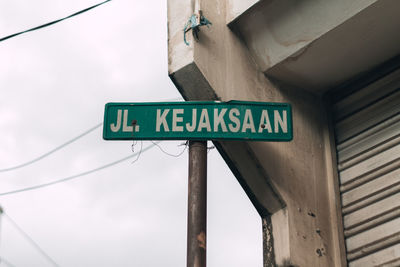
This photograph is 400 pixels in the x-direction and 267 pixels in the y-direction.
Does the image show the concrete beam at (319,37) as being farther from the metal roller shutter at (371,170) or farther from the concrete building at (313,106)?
the metal roller shutter at (371,170)

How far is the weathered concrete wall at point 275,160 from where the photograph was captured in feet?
16.5

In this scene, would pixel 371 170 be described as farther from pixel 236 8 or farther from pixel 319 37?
pixel 236 8

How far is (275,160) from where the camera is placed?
518cm

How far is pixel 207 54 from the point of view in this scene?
518 centimetres

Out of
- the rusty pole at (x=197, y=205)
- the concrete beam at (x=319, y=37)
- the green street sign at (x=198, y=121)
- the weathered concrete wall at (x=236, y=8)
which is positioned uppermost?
the weathered concrete wall at (x=236, y=8)

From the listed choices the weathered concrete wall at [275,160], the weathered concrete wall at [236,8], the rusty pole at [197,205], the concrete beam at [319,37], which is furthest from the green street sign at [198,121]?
the weathered concrete wall at [236,8]

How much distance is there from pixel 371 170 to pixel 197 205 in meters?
1.60

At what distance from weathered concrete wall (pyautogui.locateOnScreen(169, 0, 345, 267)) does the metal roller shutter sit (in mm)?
125

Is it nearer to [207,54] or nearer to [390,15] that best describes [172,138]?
[207,54]

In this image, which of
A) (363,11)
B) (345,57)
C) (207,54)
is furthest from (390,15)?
(207,54)

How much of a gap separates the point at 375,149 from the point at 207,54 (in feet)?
4.68

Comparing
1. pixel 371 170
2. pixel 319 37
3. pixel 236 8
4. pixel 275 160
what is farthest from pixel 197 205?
pixel 236 8

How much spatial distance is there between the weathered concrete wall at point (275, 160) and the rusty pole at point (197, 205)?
24.6 inches

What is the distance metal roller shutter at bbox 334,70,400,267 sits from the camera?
16.0ft
